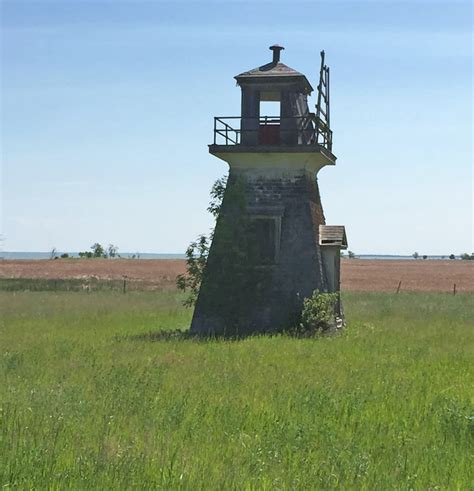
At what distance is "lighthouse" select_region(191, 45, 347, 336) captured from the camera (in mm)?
23047

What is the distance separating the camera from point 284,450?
9656 mm

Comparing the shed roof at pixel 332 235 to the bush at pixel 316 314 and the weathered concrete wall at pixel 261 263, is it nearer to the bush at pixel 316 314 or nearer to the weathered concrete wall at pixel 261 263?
the weathered concrete wall at pixel 261 263

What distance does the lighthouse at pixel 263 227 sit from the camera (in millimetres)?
23047

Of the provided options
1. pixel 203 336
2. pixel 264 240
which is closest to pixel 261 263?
pixel 264 240

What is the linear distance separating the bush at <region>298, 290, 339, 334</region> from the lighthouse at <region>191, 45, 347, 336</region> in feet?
0.88

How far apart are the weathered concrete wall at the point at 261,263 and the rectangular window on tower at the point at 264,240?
28mm

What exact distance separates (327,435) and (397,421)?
1422 millimetres

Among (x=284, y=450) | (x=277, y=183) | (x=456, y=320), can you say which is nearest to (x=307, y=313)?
(x=277, y=183)

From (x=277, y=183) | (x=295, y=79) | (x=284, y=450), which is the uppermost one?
(x=295, y=79)

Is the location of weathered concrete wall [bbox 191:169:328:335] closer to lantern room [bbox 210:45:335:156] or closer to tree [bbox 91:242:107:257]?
lantern room [bbox 210:45:335:156]

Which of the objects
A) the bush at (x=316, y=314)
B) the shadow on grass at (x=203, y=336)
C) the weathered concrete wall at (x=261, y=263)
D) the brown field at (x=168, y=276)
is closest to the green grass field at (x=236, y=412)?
the shadow on grass at (x=203, y=336)

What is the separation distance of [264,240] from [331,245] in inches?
78.9

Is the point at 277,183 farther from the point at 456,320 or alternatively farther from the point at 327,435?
the point at 327,435

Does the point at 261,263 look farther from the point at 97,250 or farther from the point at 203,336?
the point at 97,250
